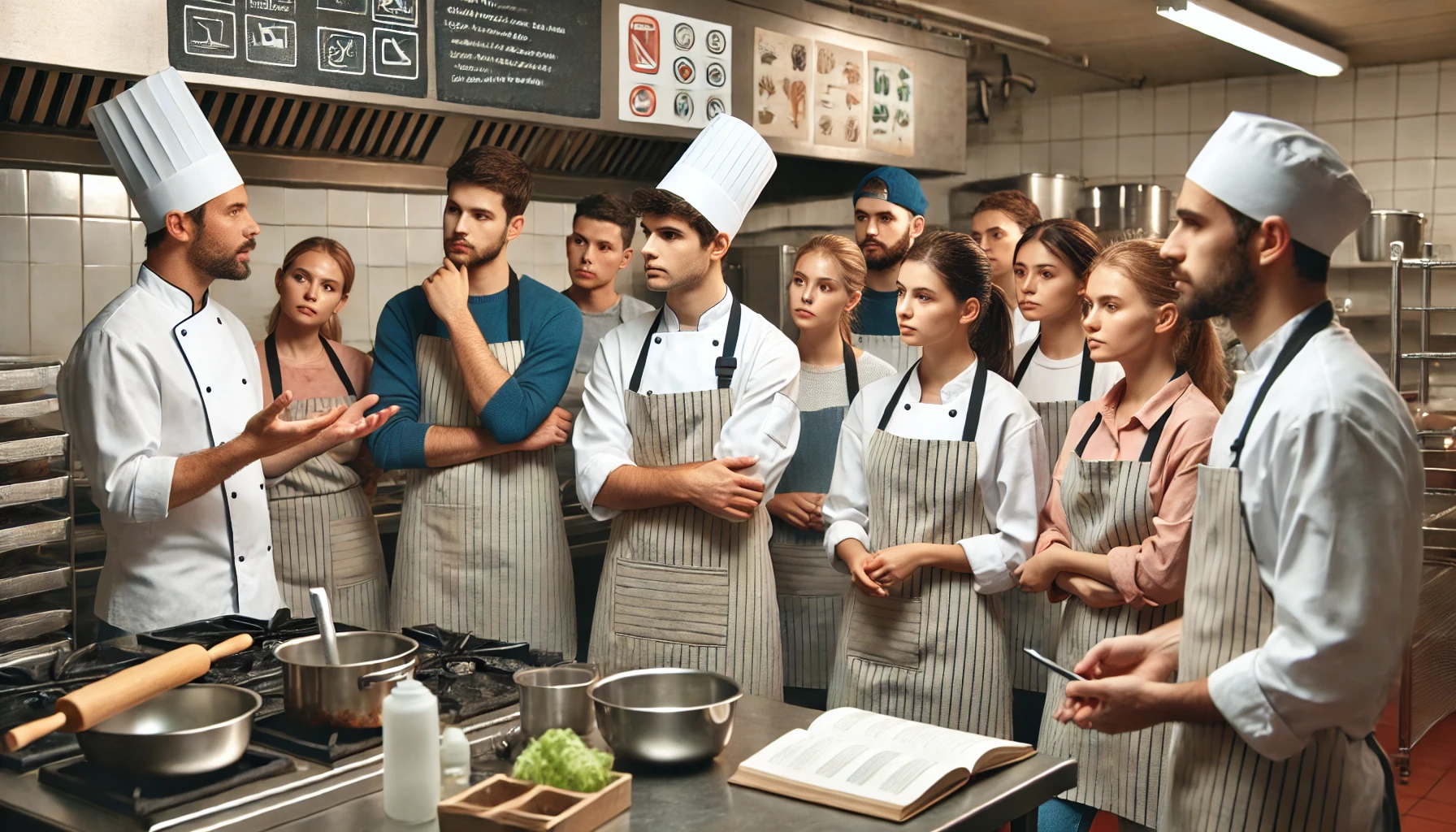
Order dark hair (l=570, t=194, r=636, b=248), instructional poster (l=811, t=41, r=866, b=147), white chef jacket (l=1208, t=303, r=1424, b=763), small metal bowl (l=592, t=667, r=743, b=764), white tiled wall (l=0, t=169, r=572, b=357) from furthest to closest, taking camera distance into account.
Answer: instructional poster (l=811, t=41, r=866, b=147), dark hair (l=570, t=194, r=636, b=248), white tiled wall (l=0, t=169, r=572, b=357), small metal bowl (l=592, t=667, r=743, b=764), white chef jacket (l=1208, t=303, r=1424, b=763)

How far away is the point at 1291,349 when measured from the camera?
157 cm

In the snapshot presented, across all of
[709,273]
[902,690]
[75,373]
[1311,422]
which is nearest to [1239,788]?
[1311,422]

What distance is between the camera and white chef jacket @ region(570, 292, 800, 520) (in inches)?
103

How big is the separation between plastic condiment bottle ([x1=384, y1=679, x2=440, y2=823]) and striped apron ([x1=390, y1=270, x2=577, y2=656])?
1440 millimetres

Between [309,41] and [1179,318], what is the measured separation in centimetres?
231

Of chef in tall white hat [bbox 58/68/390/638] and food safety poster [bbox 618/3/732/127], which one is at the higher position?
food safety poster [bbox 618/3/732/127]

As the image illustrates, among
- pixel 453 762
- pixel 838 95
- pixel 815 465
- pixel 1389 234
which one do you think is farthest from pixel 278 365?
pixel 1389 234

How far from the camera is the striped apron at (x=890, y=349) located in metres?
3.44

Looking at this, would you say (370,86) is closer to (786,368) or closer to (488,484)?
(488,484)

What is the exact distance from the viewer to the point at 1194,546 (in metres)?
1.69

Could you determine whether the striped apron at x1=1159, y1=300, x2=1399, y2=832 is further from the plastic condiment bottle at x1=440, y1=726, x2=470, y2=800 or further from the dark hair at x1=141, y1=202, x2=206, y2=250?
the dark hair at x1=141, y1=202, x2=206, y2=250

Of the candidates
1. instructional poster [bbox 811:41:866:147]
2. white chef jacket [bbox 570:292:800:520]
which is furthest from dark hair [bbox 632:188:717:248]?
instructional poster [bbox 811:41:866:147]

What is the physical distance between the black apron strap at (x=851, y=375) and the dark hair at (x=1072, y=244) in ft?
1.89

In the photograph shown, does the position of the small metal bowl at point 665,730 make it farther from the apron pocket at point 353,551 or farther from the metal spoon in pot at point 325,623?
the apron pocket at point 353,551
